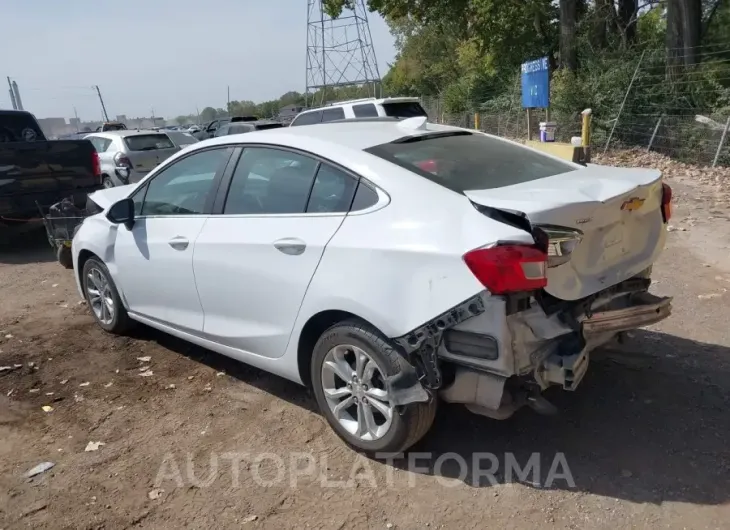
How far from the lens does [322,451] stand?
11.2ft

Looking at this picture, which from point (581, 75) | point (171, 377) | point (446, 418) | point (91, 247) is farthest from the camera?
point (581, 75)

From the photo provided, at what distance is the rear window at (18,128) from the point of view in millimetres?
9539

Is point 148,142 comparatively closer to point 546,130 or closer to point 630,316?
point 546,130

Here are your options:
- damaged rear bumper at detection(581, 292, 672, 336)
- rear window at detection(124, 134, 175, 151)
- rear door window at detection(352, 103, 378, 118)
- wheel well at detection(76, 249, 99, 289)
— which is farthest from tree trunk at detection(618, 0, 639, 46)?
wheel well at detection(76, 249, 99, 289)

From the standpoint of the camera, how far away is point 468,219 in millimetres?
2832

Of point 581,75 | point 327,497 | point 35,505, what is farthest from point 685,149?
point 35,505

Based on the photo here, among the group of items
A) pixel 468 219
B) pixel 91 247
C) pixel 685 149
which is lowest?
pixel 685 149

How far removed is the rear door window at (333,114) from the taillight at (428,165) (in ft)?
37.5

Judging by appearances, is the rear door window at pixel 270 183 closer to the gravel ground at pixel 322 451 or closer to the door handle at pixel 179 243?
the door handle at pixel 179 243

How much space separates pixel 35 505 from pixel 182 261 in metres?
1.62

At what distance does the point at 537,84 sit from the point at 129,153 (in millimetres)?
9499

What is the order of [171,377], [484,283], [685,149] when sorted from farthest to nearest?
[685,149], [171,377], [484,283]

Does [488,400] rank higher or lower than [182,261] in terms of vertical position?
lower

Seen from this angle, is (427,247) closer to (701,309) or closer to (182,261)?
(182,261)
